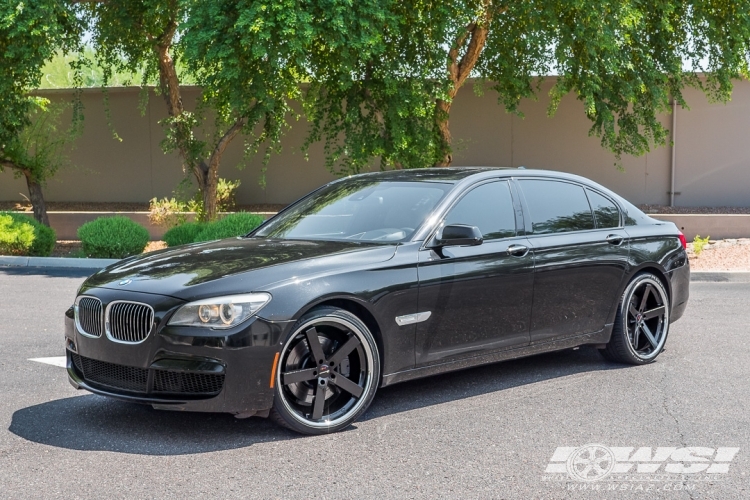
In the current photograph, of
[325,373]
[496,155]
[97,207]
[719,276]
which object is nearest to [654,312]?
[325,373]

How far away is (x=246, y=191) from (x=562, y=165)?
8151 millimetres

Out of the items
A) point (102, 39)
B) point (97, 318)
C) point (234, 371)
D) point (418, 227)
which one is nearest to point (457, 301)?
point (418, 227)

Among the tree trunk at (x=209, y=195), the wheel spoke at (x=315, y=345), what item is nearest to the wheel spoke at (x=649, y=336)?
the wheel spoke at (x=315, y=345)

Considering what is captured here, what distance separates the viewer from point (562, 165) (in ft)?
73.9

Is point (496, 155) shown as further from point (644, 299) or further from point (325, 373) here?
point (325, 373)

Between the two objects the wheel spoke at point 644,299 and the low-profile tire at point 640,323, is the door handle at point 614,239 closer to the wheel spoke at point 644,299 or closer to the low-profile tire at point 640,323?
the low-profile tire at point 640,323

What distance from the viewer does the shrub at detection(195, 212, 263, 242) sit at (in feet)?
51.2

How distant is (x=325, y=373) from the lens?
5.53 m

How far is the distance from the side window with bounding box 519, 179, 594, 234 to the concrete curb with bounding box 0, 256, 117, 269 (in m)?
10.0

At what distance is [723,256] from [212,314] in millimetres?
13186

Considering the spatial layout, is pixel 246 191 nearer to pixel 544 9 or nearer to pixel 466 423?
pixel 544 9

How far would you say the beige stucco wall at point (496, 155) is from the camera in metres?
21.7

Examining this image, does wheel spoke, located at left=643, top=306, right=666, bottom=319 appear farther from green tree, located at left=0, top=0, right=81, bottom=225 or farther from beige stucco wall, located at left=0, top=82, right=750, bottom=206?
beige stucco wall, located at left=0, top=82, right=750, bottom=206

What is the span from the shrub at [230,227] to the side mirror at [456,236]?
971cm
